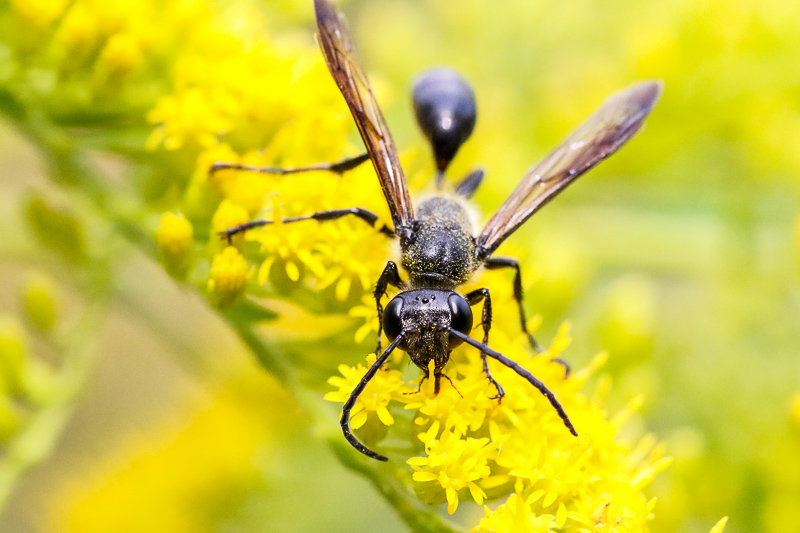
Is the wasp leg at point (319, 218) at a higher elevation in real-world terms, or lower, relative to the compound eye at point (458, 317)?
higher

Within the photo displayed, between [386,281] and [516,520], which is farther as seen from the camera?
[386,281]

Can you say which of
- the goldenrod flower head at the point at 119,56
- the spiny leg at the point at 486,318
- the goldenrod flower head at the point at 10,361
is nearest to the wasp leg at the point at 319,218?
the spiny leg at the point at 486,318

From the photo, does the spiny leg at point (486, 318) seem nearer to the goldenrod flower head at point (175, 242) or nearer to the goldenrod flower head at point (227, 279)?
the goldenrod flower head at point (227, 279)

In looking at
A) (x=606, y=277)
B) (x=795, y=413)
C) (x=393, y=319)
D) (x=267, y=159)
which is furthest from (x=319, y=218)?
(x=606, y=277)

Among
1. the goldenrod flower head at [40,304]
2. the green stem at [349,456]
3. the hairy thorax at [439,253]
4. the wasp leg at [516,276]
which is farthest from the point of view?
the goldenrod flower head at [40,304]

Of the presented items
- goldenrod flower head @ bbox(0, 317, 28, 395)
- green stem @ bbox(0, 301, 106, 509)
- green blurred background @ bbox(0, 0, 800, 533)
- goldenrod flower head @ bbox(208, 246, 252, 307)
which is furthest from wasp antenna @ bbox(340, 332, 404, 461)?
green blurred background @ bbox(0, 0, 800, 533)


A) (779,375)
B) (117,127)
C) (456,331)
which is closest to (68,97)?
(117,127)

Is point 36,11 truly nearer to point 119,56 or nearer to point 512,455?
point 119,56

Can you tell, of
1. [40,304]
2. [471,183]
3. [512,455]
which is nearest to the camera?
[512,455]
